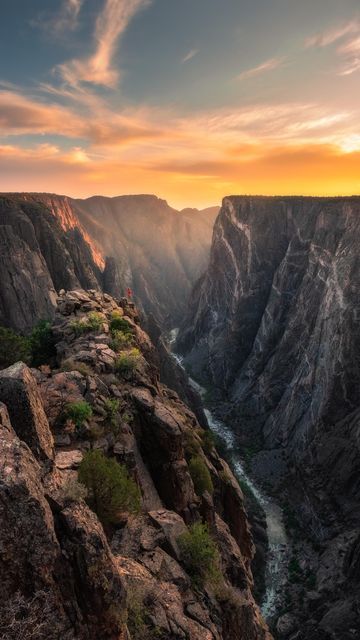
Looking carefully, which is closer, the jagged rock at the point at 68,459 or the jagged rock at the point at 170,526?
the jagged rock at the point at 68,459

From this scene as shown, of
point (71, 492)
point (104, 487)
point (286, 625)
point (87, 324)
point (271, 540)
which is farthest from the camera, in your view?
point (271, 540)

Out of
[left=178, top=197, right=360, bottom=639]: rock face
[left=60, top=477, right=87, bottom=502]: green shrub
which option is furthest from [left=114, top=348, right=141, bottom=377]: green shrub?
[left=178, top=197, right=360, bottom=639]: rock face

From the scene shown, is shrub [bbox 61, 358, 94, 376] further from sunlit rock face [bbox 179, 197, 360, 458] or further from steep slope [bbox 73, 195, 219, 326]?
steep slope [bbox 73, 195, 219, 326]

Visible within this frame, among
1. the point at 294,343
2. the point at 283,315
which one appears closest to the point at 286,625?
the point at 294,343

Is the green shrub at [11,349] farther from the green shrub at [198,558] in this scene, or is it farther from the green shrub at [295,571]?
the green shrub at [295,571]

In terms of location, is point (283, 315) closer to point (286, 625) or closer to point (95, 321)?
point (286, 625)

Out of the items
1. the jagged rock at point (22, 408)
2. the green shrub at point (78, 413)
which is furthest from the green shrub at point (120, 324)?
the jagged rock at point (22, 408)
